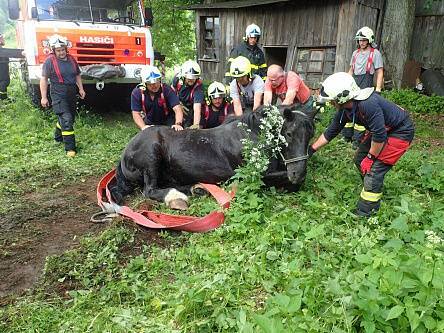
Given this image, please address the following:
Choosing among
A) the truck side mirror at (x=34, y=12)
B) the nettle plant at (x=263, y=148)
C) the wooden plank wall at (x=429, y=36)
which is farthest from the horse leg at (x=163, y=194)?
the wooden plank wall at (x=429, y=36)

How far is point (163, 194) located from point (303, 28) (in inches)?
367

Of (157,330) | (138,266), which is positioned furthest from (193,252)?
(157,330)

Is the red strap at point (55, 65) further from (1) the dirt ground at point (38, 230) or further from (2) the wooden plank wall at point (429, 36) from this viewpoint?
(2) the wooden plank wall at point (429, 36)

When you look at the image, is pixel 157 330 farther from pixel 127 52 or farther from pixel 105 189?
pixel 127 52

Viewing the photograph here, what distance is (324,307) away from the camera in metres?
2.42

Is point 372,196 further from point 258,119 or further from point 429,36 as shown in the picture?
point 429,36

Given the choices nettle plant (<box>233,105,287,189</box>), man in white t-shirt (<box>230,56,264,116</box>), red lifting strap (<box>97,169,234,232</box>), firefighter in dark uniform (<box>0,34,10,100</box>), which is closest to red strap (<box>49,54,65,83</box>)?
man in white t-shirt (<box>230,56,264,116</box>)

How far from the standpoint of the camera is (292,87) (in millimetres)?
6004

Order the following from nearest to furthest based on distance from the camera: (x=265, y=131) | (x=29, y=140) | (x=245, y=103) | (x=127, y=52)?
(x=265, y=131)
(x=245, y=103)
(x=29, y=140)
(x=127, y=52)

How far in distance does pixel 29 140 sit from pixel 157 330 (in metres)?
7.13

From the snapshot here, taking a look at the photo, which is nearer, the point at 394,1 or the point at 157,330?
the point at 157,330

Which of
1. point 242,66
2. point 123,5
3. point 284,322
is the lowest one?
point 284,322

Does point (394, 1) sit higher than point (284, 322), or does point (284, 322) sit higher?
point (394, 1)

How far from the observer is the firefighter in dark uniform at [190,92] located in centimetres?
680
